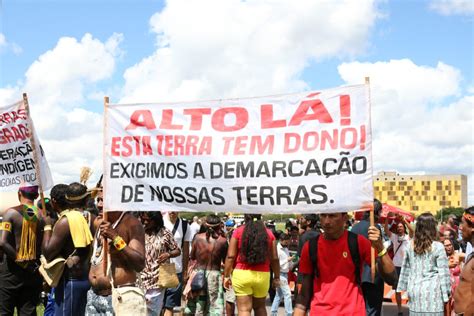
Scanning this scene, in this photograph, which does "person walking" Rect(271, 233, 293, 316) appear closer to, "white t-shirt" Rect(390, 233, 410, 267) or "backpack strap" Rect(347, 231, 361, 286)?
"white t-shirt" Rect(390, 233, 410, 267)

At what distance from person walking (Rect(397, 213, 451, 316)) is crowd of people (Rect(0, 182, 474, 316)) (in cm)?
1

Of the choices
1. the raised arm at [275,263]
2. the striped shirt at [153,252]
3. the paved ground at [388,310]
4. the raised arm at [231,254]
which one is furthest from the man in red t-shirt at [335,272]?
the paved ground at [388,310]

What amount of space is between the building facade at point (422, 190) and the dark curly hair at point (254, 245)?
530 ft

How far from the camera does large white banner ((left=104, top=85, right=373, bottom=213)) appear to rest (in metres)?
5.25

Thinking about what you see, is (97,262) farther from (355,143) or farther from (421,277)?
(421,277)

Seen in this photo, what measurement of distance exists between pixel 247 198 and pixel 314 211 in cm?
62

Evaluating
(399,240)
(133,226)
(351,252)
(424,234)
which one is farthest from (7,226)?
(399,240)

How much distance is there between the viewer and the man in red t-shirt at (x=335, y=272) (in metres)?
5.00

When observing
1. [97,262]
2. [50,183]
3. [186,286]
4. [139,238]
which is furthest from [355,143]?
[186,286]

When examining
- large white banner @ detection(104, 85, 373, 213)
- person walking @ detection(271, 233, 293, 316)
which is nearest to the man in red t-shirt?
large white banner @ detection(104, 85, 373, 213)

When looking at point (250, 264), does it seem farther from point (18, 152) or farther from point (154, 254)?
point (18, 152)

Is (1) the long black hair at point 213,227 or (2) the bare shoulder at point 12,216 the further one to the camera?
(1) the long black hair at point 213,227

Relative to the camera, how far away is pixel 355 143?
205 inches

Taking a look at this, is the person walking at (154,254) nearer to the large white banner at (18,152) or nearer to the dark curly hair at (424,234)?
the large white banner at (18,152)
